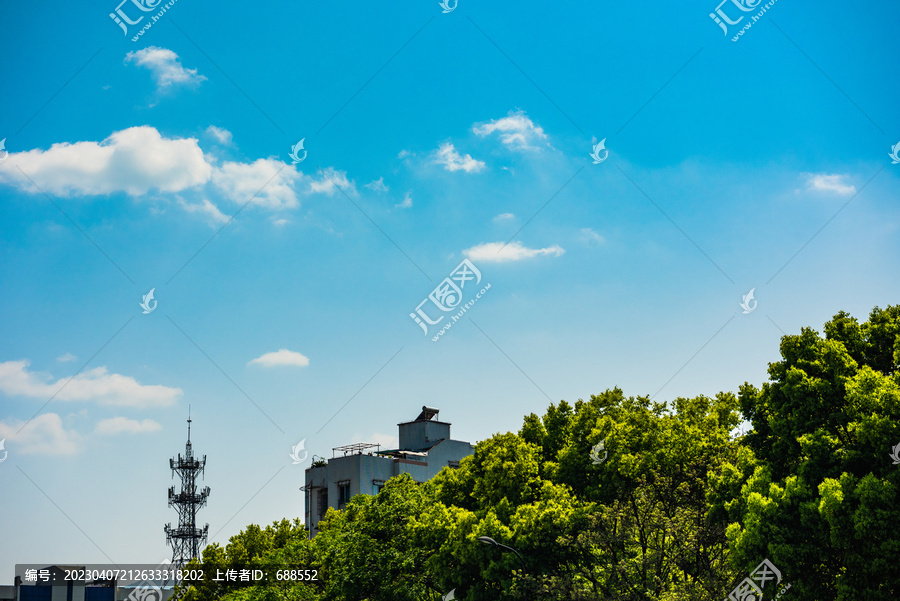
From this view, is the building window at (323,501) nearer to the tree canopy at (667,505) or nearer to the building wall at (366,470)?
the building wall at (366,470)

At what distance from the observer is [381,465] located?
2397 inches

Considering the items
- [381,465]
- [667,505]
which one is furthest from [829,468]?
[381,465]

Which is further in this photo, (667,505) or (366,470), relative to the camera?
(366,470)

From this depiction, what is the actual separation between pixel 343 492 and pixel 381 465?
3.55 meters

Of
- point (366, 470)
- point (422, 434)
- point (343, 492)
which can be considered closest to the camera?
point (366, 470)

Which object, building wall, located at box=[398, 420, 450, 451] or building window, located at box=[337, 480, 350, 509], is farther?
building wall, located at box=[398, 420, 450, 451]

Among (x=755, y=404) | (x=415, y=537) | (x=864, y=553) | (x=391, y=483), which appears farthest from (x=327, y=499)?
(x=864, y=553)

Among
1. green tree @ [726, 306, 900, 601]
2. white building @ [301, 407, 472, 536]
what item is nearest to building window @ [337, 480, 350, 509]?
white building @ [301, 407, 472, 536]

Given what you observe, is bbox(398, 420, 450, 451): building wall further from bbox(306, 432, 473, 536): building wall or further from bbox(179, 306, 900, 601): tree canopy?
bbox(179, 306, 900, 601): tree canopy

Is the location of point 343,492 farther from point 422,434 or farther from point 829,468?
point 829,468

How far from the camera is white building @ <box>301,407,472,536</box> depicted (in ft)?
199

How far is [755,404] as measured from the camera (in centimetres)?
2192

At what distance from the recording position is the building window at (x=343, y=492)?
6075cm

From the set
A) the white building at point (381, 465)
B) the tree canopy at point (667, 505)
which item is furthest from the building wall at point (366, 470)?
the tree canopy at point (667, 505)
